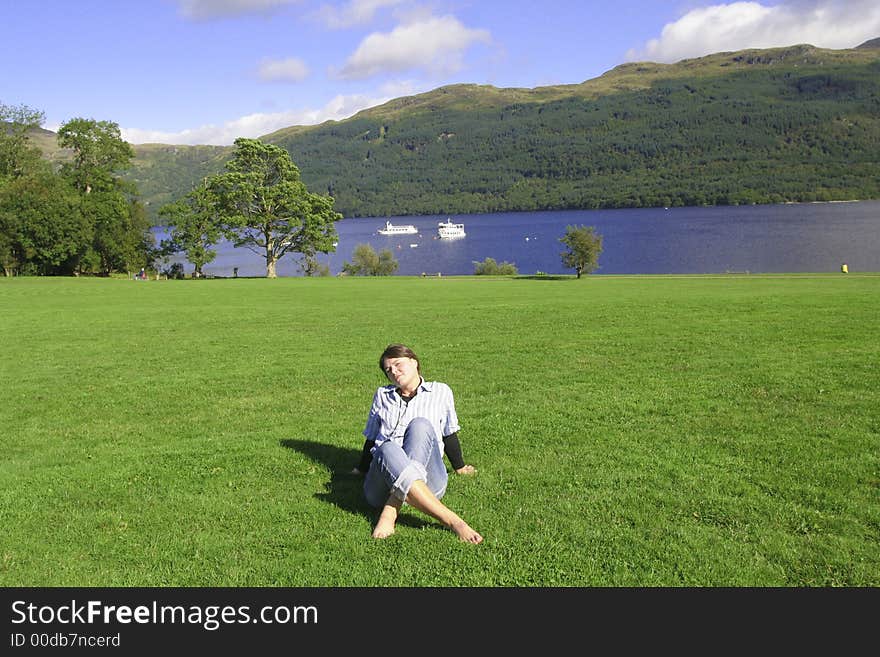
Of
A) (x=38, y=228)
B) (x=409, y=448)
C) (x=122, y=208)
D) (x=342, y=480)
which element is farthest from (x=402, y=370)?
(x=122, y=208)

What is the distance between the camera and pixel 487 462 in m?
8.17

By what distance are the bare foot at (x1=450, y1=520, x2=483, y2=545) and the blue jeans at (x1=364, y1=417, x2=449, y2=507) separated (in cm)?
53

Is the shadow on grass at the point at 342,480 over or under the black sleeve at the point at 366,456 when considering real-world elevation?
under

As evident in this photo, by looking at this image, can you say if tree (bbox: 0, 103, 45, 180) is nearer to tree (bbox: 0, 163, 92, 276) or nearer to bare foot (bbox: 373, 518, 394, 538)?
tree (bbox: 0, 163, 92, 276)

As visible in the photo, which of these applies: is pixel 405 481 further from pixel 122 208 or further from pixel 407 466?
pixel 122 208

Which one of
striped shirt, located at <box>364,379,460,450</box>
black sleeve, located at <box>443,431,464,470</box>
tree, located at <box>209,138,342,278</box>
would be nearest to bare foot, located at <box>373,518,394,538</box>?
striped shirt, located at <box>364,379,460,450</box>

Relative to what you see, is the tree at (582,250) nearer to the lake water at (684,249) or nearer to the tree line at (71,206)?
the lake water at (684,249)

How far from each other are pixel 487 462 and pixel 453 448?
861 millimetres

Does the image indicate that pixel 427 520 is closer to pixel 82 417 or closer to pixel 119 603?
pixel 119 603

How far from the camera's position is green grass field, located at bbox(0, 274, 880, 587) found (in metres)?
5.70

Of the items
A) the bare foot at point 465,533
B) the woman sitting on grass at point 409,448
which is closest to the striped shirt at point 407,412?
the woman sitting on grass at point 409,448

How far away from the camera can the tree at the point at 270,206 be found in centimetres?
6581

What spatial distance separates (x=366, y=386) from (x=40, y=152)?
73.4 metres

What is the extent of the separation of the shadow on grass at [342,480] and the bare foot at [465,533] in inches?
22.8
